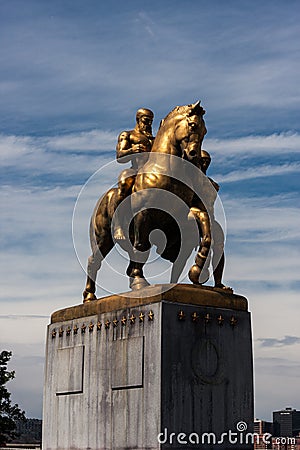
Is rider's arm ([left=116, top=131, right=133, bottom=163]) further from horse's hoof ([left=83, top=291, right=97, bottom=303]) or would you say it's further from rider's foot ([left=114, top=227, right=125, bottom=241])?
horse's hoof ([left=83, top=291, right=97, bottom=303])

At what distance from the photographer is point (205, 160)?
43.5 ft

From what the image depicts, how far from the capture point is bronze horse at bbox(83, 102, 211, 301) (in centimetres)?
1255

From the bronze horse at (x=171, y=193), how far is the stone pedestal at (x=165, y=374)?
0.63m

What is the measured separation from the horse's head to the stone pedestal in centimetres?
200

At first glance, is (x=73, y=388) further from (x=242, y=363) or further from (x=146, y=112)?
(x=146, y=112)

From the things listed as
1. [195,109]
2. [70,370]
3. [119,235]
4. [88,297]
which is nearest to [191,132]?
[195,109]

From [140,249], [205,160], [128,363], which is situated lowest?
[128,363]

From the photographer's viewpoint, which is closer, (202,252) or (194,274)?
(194,274)

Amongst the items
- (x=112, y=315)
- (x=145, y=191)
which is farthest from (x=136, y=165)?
(x=112, y=315)

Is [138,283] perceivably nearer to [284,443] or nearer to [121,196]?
[121,196]

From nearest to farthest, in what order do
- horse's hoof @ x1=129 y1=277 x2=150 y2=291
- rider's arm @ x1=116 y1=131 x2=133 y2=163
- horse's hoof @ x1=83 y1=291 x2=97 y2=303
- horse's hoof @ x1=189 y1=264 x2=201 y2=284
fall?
horse's hoof @ x1=189 y1=264 x2=201 y2=284 → horse's hoof @ x1=129 y1=277 x2=150 y2=291 → rider's arm @ x1=116 y1=131 x2=133 y2=163 → horse's hoof @ x1=83 y1=291 x2=97 y2=303

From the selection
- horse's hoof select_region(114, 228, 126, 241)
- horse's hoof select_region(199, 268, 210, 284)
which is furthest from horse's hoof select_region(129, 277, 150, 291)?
horse's hoof select_region(199, 268, 210, 284)

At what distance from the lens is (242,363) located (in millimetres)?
12219

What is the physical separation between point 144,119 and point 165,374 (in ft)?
14.8
